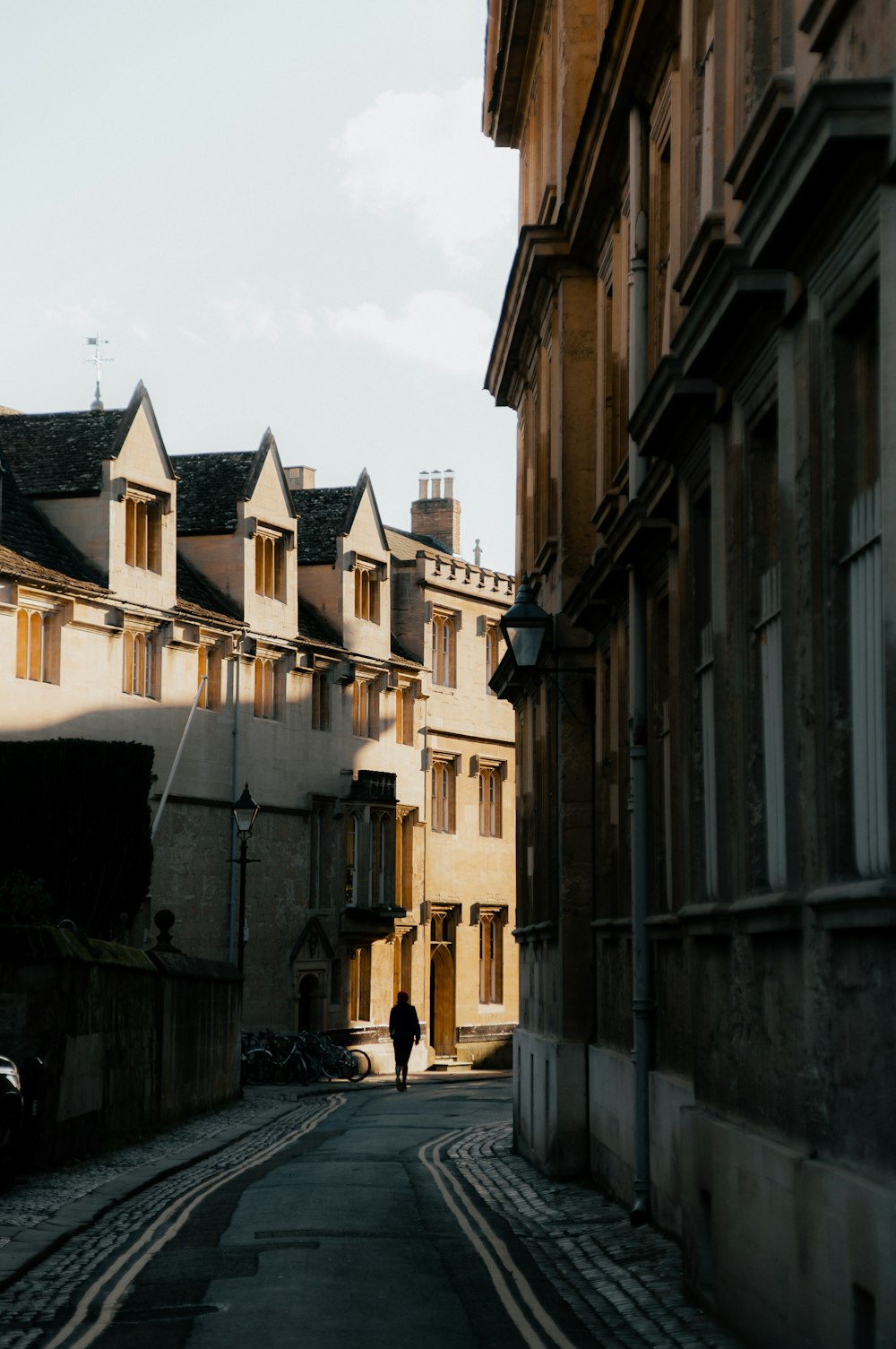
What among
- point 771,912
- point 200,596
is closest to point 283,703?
point 200,596

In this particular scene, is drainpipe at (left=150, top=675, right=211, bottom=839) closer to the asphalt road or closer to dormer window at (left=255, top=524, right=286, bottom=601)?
dormer window at (left=255, top=524, right=286, bottom=601)

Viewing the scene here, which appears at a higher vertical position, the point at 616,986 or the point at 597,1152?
the point at 616,986

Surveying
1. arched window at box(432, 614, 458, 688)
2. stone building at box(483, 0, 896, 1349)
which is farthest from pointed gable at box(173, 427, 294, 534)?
stone building at box(483, 0, 896, 1349)

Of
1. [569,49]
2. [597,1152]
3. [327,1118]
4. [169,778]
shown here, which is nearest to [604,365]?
[569,49]

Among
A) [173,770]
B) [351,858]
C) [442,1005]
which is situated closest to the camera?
[173,770]

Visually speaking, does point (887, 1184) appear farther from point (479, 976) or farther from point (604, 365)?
point (479, 976)

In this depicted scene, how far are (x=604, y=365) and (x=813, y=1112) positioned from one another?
12129 mm

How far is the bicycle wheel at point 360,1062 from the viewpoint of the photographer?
161 feet

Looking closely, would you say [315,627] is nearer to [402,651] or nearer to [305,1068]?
[402,651]

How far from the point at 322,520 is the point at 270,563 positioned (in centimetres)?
534

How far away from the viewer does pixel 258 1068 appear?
4284 cm

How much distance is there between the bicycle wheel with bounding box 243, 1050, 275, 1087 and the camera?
42.8 m

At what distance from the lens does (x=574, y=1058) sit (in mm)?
19562

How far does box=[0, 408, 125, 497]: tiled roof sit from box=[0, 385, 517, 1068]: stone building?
61mm
